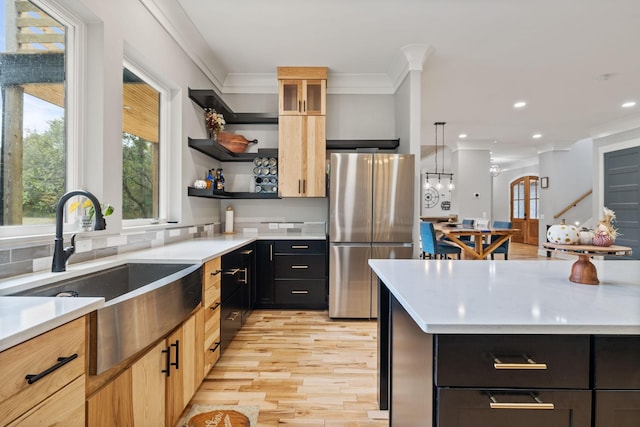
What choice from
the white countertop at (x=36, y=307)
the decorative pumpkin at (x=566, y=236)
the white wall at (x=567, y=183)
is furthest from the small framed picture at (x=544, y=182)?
the white countertop at (x=36, y=307)

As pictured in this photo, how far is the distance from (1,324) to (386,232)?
286 centimetres

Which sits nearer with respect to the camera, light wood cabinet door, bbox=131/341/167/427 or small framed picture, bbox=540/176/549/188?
light wood cabinet door, bbox=131/341/167/427

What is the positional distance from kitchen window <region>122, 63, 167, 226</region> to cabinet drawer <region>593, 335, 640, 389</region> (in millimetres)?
2638

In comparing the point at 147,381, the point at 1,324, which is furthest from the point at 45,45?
the point at 147,381

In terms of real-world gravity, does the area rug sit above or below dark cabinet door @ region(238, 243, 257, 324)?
below

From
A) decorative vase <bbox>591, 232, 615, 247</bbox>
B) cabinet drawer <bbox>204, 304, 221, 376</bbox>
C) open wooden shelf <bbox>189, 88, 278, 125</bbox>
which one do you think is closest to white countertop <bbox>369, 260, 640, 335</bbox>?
decorative vase <bbox>591, 232, 615, 247</bbox>

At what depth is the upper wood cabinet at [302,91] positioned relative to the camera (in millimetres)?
3648

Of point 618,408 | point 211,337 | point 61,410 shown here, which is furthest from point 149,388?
point 618,408

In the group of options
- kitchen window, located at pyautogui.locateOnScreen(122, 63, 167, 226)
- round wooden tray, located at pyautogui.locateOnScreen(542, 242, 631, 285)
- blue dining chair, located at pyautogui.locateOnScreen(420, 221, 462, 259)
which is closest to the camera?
round wooden tray, located at pyautogui.locateOnScreen(542, 242, 631, 285)

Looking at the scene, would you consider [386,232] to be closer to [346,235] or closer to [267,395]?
[346,235]

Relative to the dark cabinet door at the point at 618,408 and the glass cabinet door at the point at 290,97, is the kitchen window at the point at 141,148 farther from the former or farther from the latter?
the dark cabinet door at the point at 618,408

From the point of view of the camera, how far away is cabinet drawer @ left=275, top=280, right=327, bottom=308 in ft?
11.5

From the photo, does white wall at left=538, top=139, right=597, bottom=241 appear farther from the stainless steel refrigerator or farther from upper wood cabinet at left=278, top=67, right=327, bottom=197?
upper wood cabinet at left=278, top=67, right=327, bottom=197

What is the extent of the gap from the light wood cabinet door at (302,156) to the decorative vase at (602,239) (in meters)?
2.63
